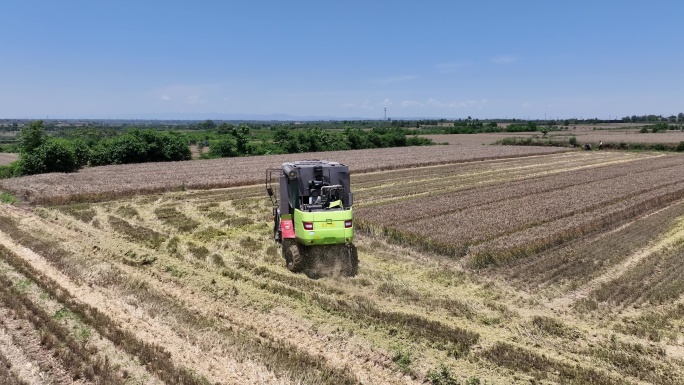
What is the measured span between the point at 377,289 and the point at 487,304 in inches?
117

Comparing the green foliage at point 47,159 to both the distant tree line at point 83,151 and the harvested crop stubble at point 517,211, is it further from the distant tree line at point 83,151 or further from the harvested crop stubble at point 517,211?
the harvested crop stubble at point 517,211

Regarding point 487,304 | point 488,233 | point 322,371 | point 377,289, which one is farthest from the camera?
point 488,233

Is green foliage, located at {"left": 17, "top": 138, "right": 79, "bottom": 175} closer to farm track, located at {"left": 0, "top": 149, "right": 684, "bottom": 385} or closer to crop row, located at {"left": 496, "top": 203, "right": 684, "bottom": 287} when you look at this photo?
farm track, located at {"left": 0, "top": 149, "right": 684, "bottom": 385}

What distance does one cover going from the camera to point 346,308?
435 inches

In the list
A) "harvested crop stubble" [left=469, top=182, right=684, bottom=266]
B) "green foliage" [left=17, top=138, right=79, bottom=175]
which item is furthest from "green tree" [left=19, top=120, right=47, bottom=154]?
"harvested crop stubble" [left=469, top=182, right=684, bottom=266]

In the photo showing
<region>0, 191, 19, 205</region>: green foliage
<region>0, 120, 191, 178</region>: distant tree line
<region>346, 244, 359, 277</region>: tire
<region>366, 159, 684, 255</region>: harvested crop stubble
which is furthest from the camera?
<region>0, 120, 191, 178</region>: distant tree line

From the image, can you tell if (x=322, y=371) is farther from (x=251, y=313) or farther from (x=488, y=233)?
(x=488, y=233)

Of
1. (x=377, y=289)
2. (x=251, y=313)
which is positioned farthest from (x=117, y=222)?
(x=377, y=289)

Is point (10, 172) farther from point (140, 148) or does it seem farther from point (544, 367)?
point (544, 367)

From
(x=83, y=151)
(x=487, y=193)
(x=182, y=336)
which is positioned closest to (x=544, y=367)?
(x=182, y=336)

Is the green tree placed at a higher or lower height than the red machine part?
higher

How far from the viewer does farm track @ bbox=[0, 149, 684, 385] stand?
28.1 ft

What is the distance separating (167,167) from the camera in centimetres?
4253

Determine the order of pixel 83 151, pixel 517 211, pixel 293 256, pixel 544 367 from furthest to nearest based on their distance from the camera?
pixel 83 151
pixel 517 211
pixel 293 256
pixel 544 367
